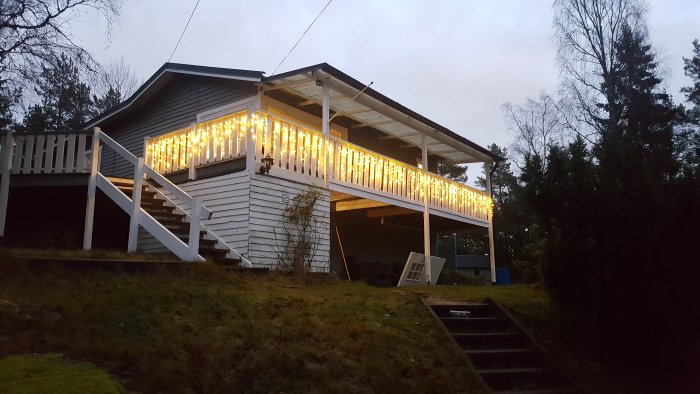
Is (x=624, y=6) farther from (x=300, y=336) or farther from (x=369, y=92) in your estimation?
(x=300, y=336)

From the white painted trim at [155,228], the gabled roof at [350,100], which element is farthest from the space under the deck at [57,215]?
the gabled roof at [350,100]

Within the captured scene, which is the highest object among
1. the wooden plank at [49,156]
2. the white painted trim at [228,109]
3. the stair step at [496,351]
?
the white painted trim at [228,109]

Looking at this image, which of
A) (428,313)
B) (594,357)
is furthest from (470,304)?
(594,357)

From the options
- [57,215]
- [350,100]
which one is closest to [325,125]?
[350,100]

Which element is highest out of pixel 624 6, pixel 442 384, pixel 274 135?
pixel 624 6

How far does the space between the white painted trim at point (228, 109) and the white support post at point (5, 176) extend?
4.22m

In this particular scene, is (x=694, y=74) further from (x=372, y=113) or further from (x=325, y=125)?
(x=325, y=125)

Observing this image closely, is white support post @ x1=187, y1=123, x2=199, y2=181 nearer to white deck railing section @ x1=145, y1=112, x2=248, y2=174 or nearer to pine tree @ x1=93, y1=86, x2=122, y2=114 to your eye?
white deck railing section @ x1=145, y1=112, x2=248, y2=174

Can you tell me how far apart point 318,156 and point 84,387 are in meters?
8.09

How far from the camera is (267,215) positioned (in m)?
9.88

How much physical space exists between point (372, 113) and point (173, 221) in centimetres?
605

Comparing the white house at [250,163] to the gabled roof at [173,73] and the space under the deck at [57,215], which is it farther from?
the space under the deck at [57,215]

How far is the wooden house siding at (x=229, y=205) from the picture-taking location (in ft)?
31.7

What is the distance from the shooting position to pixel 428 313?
7.00 metres
